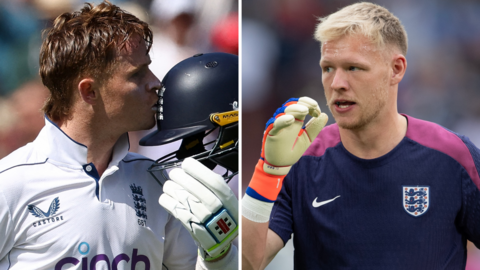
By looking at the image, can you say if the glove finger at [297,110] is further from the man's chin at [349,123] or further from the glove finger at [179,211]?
the glove finger at [179,211]

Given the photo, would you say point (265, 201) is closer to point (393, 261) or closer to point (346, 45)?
point (393, 261)

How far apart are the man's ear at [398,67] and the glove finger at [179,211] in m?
0.77

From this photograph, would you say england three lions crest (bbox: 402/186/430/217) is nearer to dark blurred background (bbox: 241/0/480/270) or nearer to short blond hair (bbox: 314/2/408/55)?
dark blurred background (bbox: 241/0/480/270)

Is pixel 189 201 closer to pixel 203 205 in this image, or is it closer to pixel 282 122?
pixel 203 205

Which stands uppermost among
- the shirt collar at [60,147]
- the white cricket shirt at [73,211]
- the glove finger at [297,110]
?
the glove finger at [297,110]

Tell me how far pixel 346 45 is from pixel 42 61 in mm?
1012

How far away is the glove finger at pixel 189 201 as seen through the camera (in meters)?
1.29

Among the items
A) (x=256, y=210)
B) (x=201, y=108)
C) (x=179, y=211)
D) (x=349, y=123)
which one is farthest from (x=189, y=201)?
(x=349, y=123)

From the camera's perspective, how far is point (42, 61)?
1.43 m

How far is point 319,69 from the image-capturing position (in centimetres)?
144

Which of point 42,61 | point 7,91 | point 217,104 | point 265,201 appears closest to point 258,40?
point 217,104

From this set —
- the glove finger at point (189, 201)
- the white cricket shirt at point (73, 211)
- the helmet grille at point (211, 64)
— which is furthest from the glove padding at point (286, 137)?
the white cricket shirt at point (73, 211)

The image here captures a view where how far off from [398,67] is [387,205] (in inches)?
17.6

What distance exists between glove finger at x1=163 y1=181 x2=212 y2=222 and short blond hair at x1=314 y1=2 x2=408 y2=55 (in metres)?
0.68
